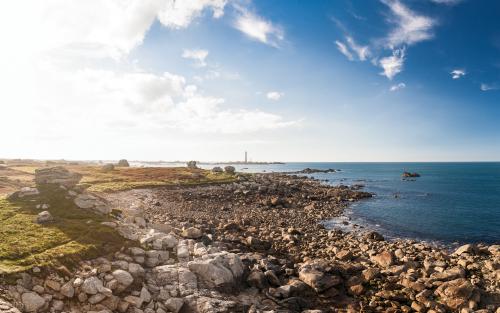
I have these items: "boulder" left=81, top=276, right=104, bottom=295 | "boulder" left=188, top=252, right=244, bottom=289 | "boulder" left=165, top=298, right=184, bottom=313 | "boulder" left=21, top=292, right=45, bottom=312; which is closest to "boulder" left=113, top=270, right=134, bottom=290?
"boulder" left=81, top=276, right=104, bottom=295

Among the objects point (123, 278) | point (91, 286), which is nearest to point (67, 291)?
point (91, 286)

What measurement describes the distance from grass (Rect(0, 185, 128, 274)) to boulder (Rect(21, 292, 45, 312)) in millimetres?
1630

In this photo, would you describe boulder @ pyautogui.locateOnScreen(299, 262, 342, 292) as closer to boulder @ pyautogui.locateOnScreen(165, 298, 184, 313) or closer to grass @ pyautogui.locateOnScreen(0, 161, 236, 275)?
boulder @ pyautogui.locateOnScreen(165, 298, 184, 313)

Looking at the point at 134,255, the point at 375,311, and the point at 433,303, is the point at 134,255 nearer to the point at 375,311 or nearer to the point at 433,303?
the point at 375,311

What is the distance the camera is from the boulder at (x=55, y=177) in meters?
25.4

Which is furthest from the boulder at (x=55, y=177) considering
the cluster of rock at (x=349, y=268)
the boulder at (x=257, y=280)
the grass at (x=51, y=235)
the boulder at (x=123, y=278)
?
the boulder at (x=257, y=280)

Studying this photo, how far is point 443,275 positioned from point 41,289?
22545mm

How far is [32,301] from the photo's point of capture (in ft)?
39.1

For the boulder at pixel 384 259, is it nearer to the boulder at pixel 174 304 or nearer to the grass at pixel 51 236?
the boulder at pixel 174 304

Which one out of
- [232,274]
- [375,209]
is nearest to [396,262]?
[232,274]

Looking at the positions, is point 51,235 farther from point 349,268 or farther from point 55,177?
point 349,268

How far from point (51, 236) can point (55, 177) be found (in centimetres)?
1094

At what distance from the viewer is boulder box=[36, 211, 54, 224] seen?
745 inches

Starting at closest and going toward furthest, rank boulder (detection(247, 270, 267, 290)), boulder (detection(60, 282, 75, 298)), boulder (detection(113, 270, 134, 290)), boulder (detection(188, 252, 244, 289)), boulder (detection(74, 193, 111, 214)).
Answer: boulder (detection(60, 282, 75, 298)) < boulder (detection(113, 270, 134, 290)) < boulder (detection(188, 252, 244, 289)) < boulder (detection(247, 270, 267, 290)) < boulder (detection(74, 193, 111, 214))
